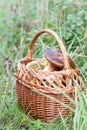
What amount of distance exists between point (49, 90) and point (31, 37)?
1015 mm

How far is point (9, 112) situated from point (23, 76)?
0.21m

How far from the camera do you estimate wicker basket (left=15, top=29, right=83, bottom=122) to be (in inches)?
70.0

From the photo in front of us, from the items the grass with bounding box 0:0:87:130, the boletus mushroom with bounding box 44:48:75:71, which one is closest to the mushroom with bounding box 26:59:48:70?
the boletus mushroom with bounding box 44:48:75:71

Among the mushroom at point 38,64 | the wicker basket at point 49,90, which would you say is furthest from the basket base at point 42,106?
the mushroom at point 38,64

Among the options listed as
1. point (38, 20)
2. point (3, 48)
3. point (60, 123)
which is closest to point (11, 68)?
point (3, 48)

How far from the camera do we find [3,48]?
2766 millimetres

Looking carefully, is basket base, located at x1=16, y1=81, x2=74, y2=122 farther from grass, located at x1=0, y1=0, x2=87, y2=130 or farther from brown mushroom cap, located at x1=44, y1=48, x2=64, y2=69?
brown mushroom cap, located at x1=44, y1=48, x2=64, y2=69

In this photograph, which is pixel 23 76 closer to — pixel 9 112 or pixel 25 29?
pixel 9 112

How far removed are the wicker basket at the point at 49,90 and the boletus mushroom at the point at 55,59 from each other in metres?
0.04

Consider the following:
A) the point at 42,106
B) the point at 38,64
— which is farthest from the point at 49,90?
the point at 38,64

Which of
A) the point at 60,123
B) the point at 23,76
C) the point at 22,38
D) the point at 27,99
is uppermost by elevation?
the point at 22,38

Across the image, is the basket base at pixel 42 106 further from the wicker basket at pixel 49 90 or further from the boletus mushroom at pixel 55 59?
the boletus mushroom at pixel 55 59

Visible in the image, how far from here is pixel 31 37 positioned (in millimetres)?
2721

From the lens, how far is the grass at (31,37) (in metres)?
1.83
